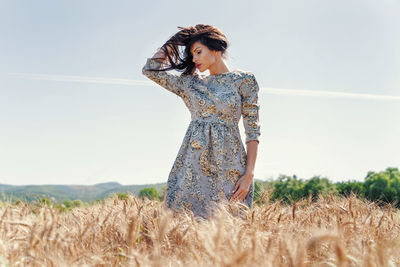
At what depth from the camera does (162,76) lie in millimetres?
3523

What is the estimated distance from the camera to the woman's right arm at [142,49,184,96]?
138 inches

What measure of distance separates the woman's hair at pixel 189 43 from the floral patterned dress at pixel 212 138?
0.56 ft

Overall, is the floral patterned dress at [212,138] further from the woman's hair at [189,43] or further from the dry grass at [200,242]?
the dry grass at [200,242]

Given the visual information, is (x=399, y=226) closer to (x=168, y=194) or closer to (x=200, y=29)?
(x=168, y=194)

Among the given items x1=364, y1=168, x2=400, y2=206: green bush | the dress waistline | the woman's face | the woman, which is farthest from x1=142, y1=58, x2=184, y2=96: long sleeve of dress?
x1=364, y1=168, x2=400, y2=206: green bush

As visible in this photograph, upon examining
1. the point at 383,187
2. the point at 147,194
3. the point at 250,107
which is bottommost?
the point at 147,194

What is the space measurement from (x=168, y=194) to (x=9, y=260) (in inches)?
66.7

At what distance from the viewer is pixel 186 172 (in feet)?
10.6

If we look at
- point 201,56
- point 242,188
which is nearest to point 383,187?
point 242,188

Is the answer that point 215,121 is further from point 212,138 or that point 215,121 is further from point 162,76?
point 162,76

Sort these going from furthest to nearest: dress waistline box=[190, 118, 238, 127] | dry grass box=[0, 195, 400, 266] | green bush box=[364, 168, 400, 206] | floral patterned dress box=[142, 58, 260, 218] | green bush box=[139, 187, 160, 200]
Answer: green bush box=[364, 168, 400, 206] < green bush box=[139, 187, 160, 200] < dress waistline box=[190, 118, 238, 127] < floral patterned dress box=[142, 58, 260, 218] < dry grass box=[0, 195, 400, 266]

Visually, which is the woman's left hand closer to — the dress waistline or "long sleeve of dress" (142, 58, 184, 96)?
the dress waistline

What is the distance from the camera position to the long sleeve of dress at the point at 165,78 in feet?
11.5

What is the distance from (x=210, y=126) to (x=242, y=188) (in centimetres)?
59
